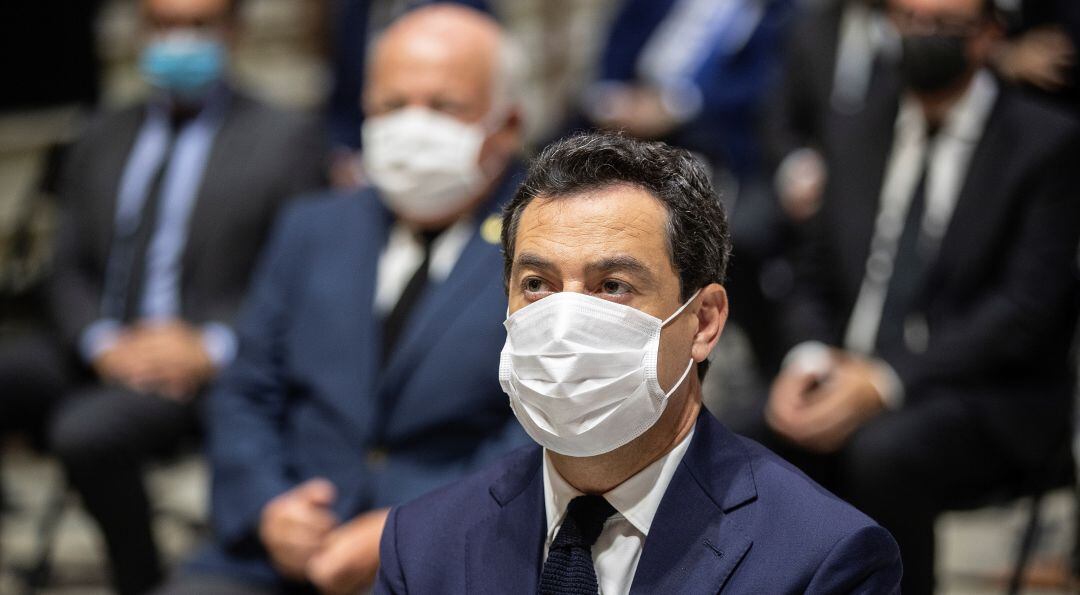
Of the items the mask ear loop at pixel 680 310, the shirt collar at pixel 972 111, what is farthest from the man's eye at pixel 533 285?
the shirt collar at pixel 972 111

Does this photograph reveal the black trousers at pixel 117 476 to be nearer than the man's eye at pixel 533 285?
No

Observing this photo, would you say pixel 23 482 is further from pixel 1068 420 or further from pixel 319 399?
pixel 1068 420

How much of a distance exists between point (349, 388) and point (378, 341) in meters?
0.13

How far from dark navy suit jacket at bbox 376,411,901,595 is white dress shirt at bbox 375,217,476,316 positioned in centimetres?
104

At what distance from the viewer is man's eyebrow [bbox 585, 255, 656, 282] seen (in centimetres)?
191

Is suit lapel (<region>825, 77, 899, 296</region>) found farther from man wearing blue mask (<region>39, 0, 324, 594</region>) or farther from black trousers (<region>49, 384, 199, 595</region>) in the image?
black trousers (<region>49, 384, 199, 595</region>)

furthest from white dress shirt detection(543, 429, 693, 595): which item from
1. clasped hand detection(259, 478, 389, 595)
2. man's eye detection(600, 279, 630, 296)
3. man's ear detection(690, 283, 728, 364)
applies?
clasped hand detection(259, 478, 389, 595)

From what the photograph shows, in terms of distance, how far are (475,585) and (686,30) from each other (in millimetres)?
3312

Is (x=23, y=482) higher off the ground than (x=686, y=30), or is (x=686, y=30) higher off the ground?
(x=686, y=30)

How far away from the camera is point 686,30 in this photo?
4.89m

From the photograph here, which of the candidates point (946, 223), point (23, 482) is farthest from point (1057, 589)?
point (23, 482)

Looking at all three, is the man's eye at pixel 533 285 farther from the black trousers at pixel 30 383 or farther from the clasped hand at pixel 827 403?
the black trousers at pixel 30 383

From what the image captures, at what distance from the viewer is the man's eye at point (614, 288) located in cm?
195

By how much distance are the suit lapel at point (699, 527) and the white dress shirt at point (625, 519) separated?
0.10 feet
